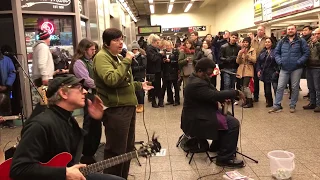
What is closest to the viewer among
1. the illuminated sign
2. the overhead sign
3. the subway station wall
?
the illuminated sign

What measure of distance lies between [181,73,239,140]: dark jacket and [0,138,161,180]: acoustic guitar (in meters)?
1.48

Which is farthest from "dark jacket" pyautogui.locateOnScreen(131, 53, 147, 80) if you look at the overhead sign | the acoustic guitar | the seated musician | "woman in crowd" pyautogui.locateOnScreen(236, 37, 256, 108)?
the acoustic guitar

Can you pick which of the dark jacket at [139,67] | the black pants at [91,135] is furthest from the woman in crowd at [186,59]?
the black pants at [91,135]

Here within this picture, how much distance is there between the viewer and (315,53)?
5801mm

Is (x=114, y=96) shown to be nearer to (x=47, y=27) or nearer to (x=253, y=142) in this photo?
(x=253, y=142)

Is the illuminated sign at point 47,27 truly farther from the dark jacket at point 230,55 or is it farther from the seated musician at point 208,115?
the seated musician at point 208,115

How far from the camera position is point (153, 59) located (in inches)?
265

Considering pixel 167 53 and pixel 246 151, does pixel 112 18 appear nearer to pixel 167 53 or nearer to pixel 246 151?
pixel 167 53

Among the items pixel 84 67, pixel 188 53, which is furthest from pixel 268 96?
pixel 84 67

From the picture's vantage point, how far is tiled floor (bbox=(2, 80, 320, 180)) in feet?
→ 11.3

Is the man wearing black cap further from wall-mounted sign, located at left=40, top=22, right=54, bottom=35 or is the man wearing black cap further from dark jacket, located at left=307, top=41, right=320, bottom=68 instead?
dark jacket, located at left=307, top=41, right=320, bottom=68

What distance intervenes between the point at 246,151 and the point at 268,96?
285 cm

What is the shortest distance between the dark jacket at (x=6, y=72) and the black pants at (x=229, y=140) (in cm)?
382

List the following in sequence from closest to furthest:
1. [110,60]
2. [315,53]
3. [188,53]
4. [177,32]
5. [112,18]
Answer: [110,60] → [315,53] → [188,53] → [112,18] → [177,32]
